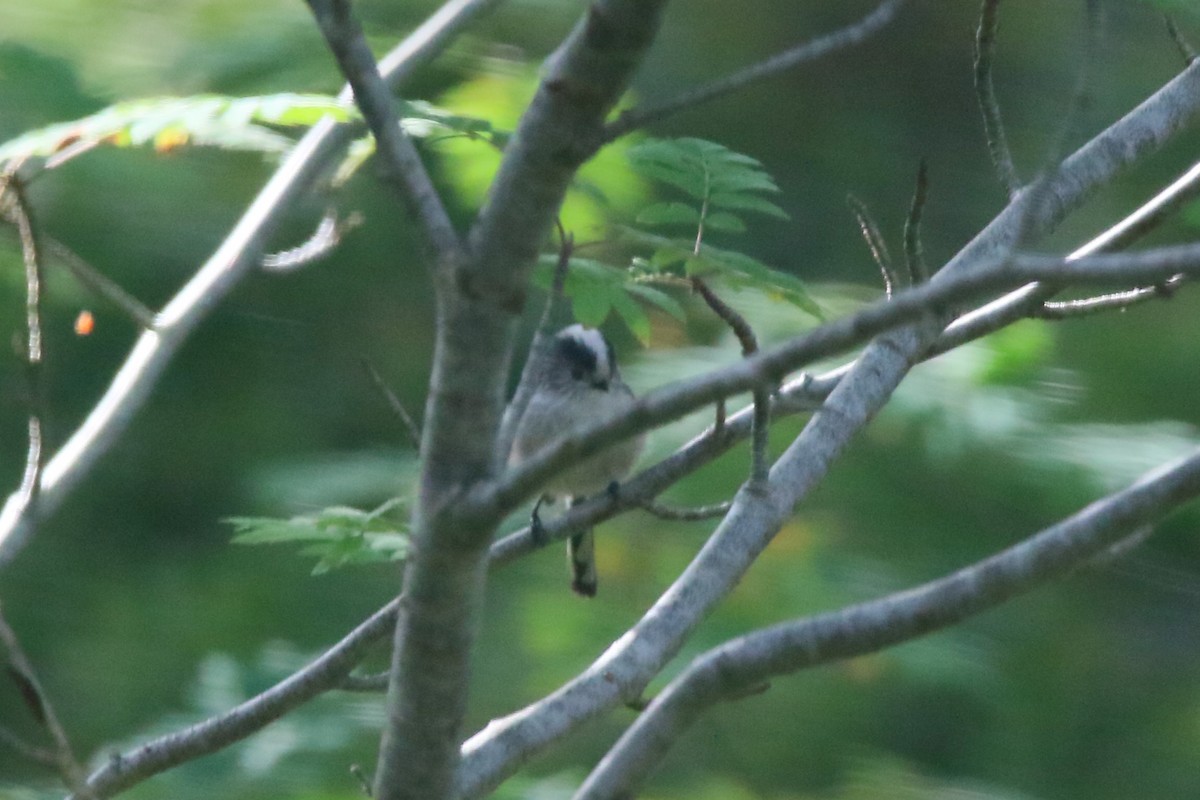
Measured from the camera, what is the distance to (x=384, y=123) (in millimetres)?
1187

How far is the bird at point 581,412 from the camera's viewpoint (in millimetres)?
3152

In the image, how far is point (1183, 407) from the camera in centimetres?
352

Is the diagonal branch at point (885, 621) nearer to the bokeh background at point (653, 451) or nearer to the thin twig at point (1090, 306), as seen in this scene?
the thin twig at point (1090, 306)

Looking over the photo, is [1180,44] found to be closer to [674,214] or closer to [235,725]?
[674,214]

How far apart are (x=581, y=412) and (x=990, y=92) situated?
1.57 metres

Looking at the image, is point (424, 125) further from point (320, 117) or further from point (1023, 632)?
point (1023, 632)

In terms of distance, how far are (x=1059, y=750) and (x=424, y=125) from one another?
242 centimetres

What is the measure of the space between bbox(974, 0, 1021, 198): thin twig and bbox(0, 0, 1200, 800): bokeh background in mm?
482

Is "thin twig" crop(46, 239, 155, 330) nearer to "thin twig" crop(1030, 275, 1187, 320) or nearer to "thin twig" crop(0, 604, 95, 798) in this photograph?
"thin twig" crop(0, 604, 95, 798)

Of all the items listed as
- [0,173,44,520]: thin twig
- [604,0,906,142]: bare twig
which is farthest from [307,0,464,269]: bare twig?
[0,173,44,520]: thin twig

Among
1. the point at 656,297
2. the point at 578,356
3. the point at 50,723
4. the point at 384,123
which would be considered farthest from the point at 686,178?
the point at 578,356

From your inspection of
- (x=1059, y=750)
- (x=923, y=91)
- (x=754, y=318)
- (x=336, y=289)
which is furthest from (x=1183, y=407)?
(x=336, y=289)

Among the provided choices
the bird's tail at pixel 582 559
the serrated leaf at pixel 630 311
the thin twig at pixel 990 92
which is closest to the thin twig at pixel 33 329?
the serrated leaf at pixel 630 311

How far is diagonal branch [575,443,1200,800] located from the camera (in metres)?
1.17
